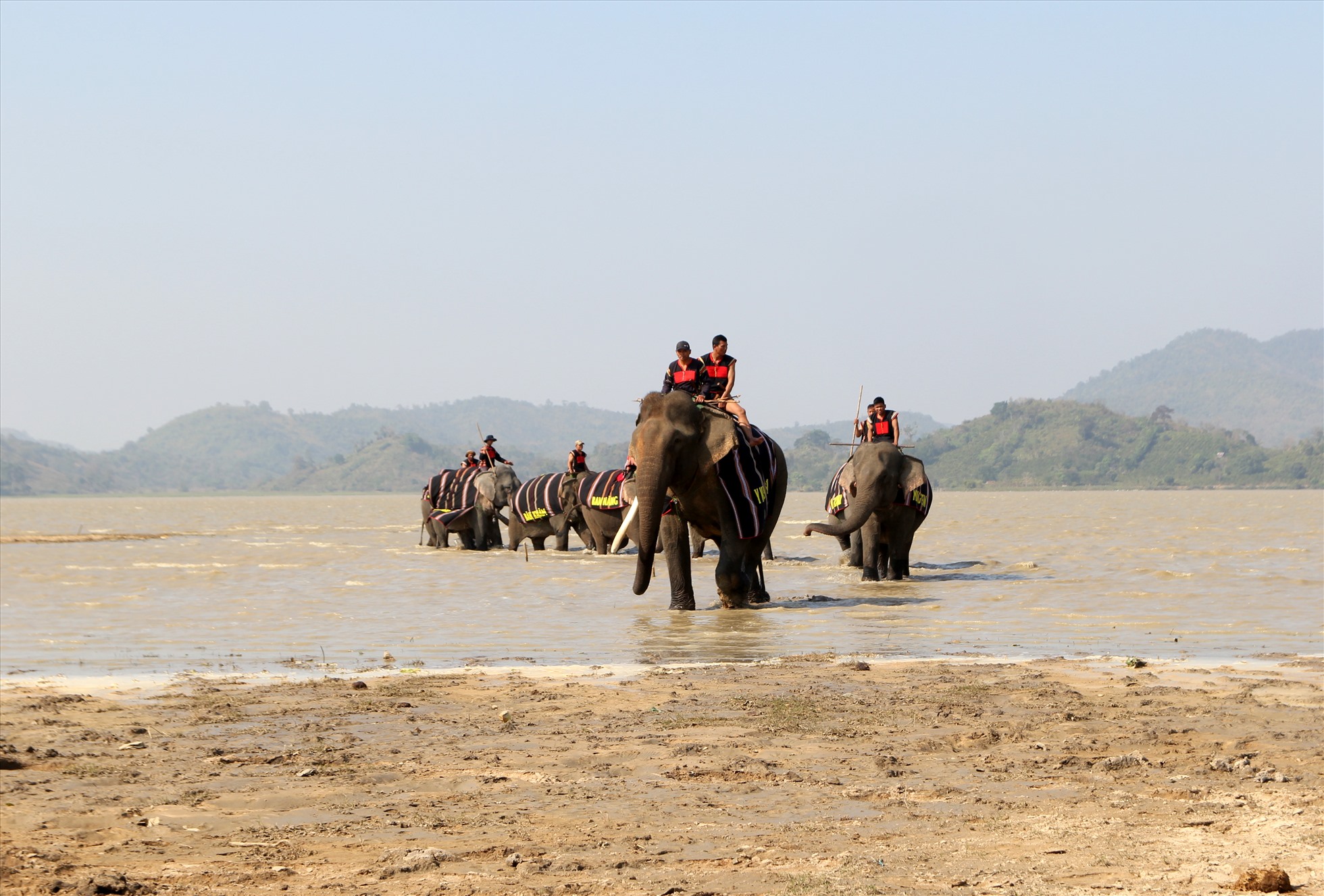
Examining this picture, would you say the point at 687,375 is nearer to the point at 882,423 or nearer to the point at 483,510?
the point at 882,423

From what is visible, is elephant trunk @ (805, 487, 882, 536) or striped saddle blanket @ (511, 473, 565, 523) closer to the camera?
elephant trunk @ (805, 487, 882, 536)

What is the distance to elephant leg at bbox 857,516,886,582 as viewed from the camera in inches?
795

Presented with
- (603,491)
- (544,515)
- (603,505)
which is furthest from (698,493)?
(544,515)

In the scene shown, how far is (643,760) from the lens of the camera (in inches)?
295

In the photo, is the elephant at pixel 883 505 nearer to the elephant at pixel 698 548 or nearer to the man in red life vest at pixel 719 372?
the man in red life vest at pixel 719 372

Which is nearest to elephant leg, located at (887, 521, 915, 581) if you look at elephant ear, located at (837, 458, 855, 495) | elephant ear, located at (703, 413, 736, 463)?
elephant ear, located at (837, 458, 855, 495)

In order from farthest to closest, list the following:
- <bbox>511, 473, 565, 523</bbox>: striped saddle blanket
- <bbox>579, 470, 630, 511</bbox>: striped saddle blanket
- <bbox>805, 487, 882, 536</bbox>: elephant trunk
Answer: <bbox>511, 473, 565, 523</bbox>: striped saddle blanket
<bbox>579, 470, 630, 511</bbox>: striped saddle blanket
<bbox>805, 487, 882, 536</bbox>: elephant trunk

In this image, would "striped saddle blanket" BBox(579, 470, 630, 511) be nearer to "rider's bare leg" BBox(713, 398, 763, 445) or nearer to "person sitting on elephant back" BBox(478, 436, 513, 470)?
"person sitting on elephant back" BBox(478, 436, 513, 470)

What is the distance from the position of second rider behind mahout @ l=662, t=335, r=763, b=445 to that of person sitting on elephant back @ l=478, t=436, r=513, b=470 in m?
14.2

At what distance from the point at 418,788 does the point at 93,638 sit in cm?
818

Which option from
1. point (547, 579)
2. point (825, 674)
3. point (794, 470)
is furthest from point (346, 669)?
point (794, 470)

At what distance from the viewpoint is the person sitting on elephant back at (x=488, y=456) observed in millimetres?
30672

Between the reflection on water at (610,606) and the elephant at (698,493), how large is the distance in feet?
1.62

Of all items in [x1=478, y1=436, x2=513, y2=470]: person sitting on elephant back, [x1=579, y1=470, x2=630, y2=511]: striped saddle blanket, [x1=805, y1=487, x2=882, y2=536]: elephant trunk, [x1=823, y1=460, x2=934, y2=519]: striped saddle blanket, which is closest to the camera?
[x1=805, y1=487, x2=882, y2=536]: elephant trunk
